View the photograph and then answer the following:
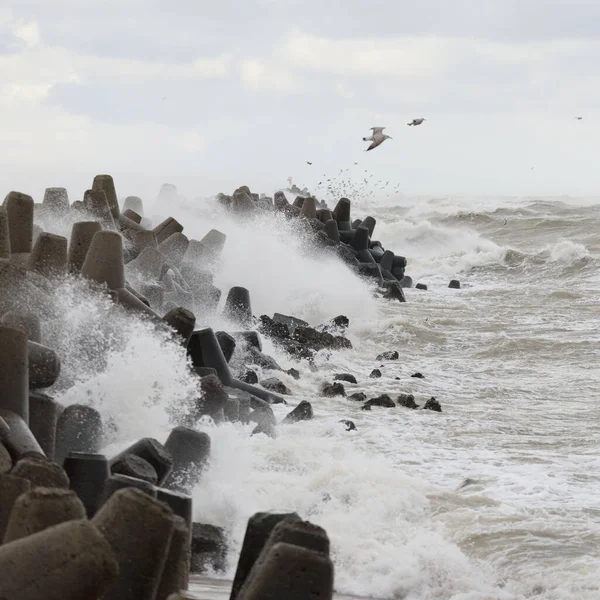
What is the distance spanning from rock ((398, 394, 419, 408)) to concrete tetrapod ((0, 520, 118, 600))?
21.4 ft

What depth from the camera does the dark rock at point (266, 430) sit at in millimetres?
7641

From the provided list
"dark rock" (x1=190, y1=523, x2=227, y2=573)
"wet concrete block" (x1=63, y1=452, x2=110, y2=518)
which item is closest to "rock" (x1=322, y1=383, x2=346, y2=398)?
"dark rock" (x1=190, y1=523, x2=227, y2=573)

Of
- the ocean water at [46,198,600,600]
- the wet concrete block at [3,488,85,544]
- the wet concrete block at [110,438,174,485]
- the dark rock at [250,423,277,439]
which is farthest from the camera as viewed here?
the dark rock at [250,423,277,439]

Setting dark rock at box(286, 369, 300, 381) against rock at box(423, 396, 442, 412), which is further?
dark rock at box(286, 369, 300, 381)

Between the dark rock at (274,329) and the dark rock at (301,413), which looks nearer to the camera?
the dark rock at (301,413)

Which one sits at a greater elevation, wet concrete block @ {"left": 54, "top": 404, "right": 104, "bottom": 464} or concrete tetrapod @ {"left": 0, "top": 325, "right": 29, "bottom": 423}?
concrete tetrapod @ {"left": 0, "top": 325, "right": 29, "bottom": 423}

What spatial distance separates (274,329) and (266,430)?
4.53m

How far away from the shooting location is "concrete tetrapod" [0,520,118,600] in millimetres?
2945

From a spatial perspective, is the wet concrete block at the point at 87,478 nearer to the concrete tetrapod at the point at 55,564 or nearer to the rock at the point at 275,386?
the concrete tetrapod at the point at 55,564

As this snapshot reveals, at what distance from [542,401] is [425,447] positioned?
8.20ft

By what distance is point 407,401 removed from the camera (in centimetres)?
943

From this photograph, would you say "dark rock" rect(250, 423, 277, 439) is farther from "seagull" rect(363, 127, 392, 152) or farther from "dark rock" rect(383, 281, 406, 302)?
"dark rock" rect(383, 281, 406, 302)

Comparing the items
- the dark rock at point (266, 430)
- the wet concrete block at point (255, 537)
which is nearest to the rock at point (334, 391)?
the dark rock at point (266, 430)

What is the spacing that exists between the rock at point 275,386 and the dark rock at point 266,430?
1.83 meters
